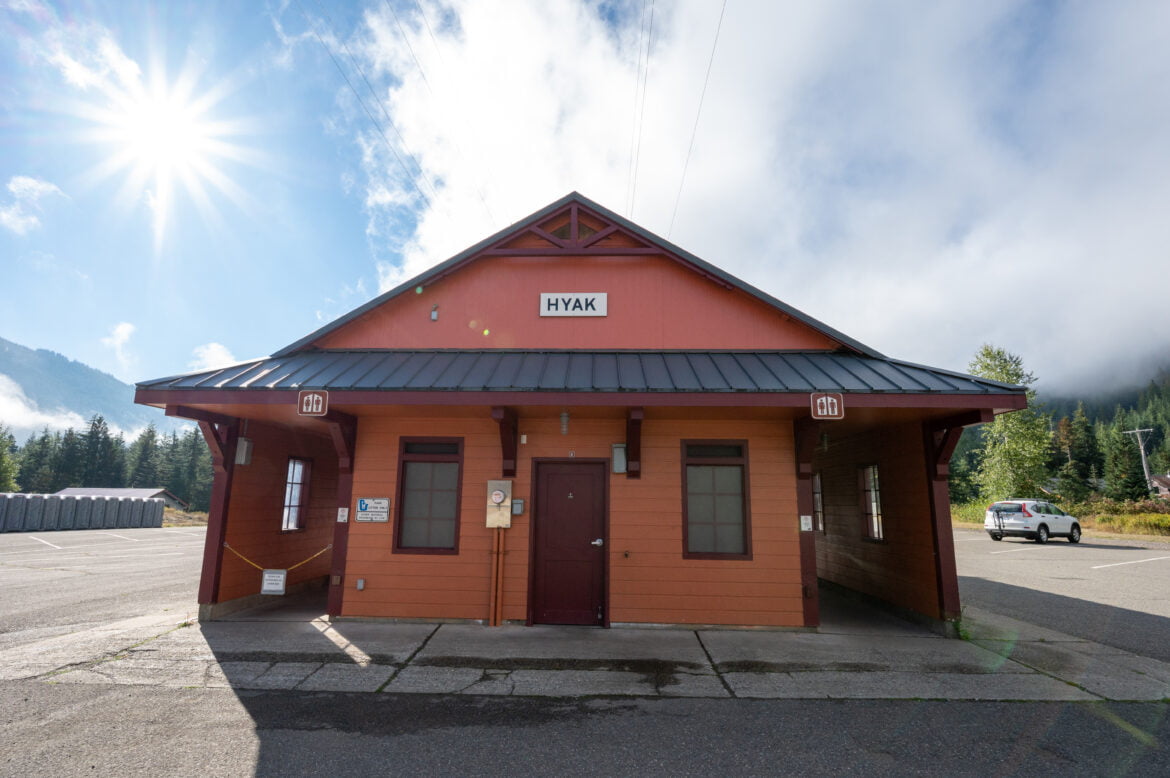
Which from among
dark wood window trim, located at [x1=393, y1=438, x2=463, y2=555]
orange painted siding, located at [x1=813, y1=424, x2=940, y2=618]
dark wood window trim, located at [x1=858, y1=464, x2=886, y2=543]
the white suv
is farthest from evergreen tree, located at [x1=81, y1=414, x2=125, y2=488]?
the white suv

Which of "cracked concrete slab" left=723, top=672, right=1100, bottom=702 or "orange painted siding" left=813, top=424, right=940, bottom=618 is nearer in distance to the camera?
"cracked concrete slab" left=723, top=672, right=1100, bottom=702

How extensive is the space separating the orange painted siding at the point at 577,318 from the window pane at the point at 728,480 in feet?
6.52

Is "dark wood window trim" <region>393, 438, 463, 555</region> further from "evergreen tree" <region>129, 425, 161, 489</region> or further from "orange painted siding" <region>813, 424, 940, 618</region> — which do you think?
"evergreen tree" <region>129, 425, 161, 489</region>

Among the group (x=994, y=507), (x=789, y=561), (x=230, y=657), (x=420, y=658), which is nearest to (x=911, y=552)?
(x=789, y=561)

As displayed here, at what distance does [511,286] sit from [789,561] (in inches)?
242

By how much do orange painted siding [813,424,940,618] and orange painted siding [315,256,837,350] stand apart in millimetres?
2321

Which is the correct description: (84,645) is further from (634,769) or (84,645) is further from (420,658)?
(634,769)

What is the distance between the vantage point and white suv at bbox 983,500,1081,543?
22625mm

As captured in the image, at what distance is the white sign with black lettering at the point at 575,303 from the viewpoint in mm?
9062

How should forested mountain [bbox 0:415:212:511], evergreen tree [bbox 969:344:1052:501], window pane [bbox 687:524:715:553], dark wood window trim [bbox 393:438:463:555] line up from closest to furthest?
1. window pane [bbox 687:524:715:553]
2. dark wood window trim [bbox 393:438:463:555]
3. evergreen tree [bbox 969:344:1052:501]
4. forested mountain [bbox 0:415:212:511]

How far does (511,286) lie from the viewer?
9.30 m

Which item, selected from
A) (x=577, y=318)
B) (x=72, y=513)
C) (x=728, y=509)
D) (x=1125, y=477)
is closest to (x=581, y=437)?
(x=577, y=318)

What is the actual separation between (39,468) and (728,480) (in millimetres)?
96927

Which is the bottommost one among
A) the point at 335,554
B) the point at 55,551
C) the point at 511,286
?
the point at 55,551
